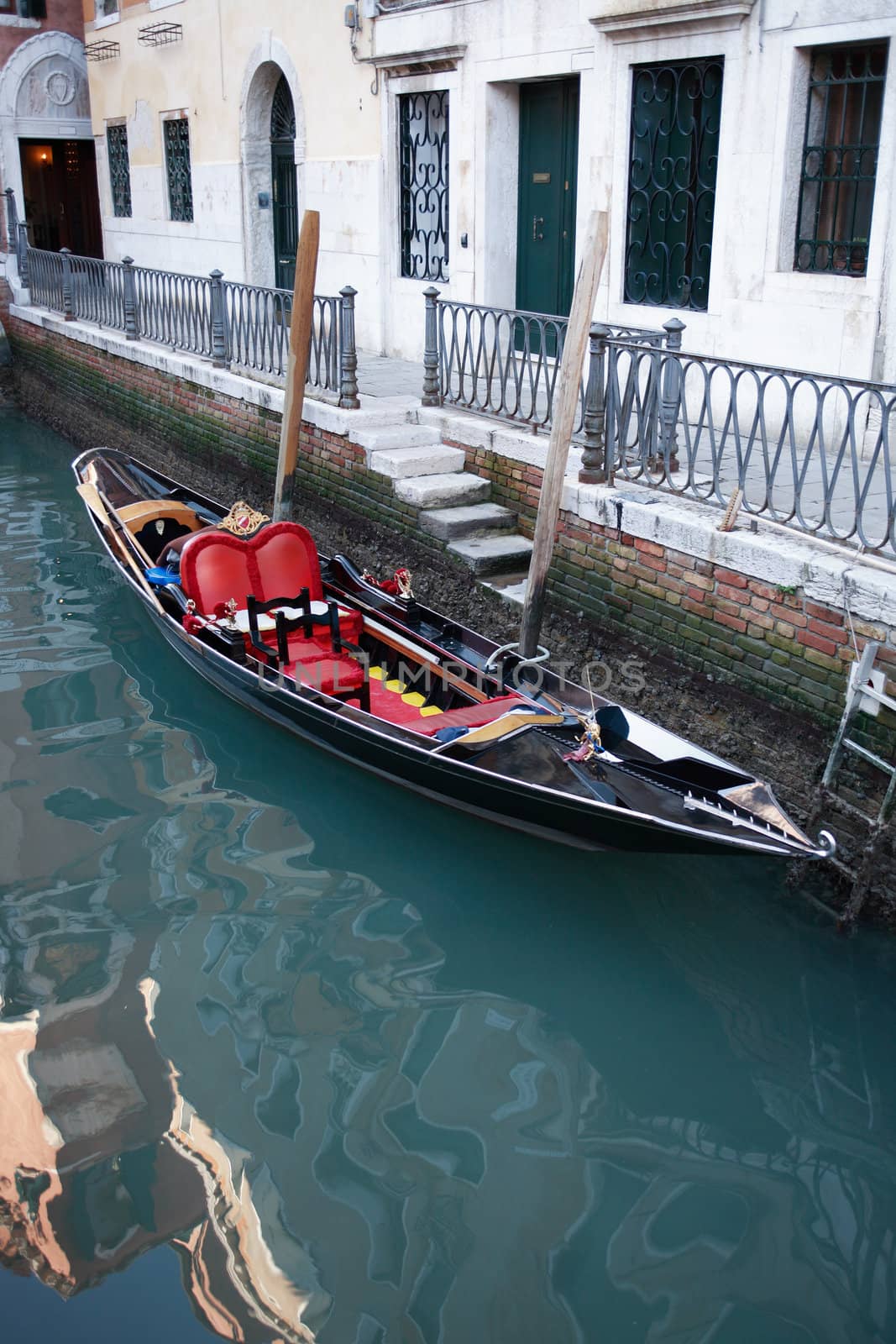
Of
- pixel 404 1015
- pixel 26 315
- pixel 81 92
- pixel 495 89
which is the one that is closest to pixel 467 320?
pixel 495 89

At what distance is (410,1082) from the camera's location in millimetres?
3957

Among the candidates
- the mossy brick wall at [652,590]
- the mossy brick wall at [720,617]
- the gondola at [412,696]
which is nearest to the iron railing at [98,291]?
the mossy brick wall at [652,590]

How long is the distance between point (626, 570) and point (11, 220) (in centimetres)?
1250

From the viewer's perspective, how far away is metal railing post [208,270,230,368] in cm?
956

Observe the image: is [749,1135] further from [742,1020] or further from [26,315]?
[26,315]

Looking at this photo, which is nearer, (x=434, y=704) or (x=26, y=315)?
(x=434, y=704)

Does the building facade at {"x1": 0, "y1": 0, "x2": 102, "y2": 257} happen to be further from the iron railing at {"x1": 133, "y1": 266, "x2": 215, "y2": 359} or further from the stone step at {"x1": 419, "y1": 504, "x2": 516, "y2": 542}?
the stone step at {"x1": 419, "y1": 504, "x2": 516, "y2": 542}

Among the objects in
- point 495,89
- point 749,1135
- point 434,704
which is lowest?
point 749,1135

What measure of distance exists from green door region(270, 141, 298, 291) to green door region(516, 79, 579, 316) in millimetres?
3602

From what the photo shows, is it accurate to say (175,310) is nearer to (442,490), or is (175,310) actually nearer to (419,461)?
(419,461)

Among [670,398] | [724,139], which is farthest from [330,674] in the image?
[724,139]

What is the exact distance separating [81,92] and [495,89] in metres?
9.69

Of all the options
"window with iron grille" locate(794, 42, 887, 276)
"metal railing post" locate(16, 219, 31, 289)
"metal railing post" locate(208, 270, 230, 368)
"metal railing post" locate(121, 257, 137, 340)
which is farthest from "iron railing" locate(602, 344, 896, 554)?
"metal railing post" locate(16, 219, 31, 289)

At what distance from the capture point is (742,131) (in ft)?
22.3
